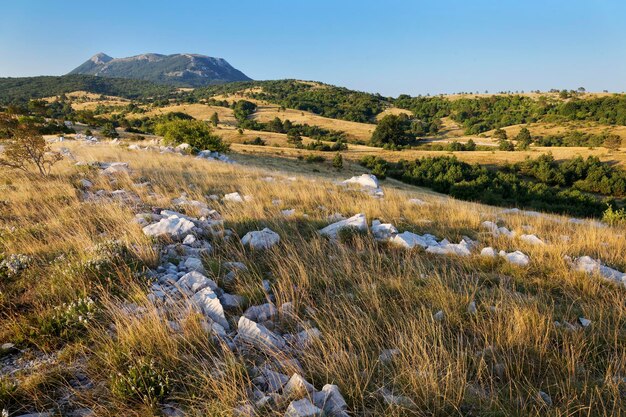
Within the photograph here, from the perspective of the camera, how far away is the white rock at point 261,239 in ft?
15.6

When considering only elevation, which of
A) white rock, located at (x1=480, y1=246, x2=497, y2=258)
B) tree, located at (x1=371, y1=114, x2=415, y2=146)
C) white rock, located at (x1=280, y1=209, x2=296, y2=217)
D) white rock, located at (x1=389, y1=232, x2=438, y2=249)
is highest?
tree, located at (x1=371, y1=114, x2=415, y2=146)

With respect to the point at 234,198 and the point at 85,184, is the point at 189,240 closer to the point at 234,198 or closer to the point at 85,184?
the point at 234,198

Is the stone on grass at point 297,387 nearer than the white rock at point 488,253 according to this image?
Yes

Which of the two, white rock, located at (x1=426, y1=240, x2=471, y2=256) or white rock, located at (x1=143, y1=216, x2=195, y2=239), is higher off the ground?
white rock, located at (x1=143, y1=216, x2=195, y2=239)

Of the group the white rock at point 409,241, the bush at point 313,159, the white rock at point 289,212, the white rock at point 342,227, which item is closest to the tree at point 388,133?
the bush at point 313,159

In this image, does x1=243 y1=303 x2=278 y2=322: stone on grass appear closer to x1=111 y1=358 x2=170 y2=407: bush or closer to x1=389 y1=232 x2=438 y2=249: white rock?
x1=111 y1=358 x2=170 y2=407: bush

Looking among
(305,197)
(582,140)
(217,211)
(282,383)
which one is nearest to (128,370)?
(282,383)

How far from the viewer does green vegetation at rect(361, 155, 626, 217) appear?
1008 inches

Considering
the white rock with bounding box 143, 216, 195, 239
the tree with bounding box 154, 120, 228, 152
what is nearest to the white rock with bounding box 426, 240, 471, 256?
the white rock with bounding box 143, 216, 195, 239

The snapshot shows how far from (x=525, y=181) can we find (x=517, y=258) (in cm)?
3352

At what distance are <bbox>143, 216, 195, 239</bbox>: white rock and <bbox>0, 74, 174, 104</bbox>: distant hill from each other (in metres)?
135

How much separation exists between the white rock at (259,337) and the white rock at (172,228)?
2645mm

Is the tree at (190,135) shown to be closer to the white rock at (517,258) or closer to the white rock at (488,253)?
the white rock at (488,253)

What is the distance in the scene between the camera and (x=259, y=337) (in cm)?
264
